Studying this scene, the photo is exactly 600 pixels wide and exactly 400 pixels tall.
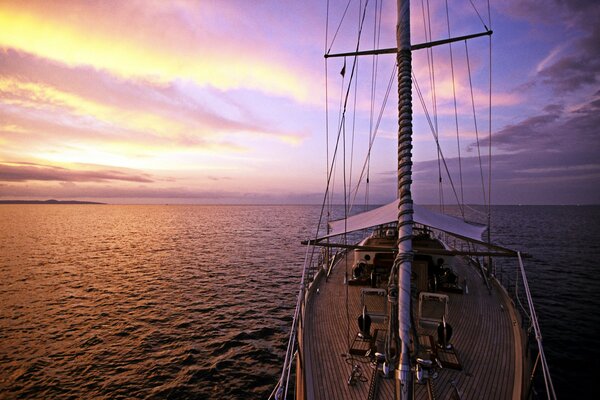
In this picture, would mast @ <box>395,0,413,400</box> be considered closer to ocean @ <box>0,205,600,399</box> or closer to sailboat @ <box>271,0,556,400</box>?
sailboat @ <box>271,0,556,400</box>

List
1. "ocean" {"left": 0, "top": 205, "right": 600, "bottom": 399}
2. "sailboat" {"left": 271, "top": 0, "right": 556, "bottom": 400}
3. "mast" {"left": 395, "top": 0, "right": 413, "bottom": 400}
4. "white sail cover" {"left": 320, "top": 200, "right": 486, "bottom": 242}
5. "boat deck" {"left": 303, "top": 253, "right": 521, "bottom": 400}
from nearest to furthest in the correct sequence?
"mast" {"left": 395, "top": 0, "right": 413, "bottom": 400}
"sailboat" {"left": 271, "top": 0, "right": 556, "bottom": 400}
"boat deck" {"left": 303, "top": 253, "right": 521, "bottom": 400}
"white sail cover" {"left": 320, "top": 200, "right": 486, "bottom": 242}
"ocean" {"left": 0, "top": 205, "right": 600, "bottom": 399}

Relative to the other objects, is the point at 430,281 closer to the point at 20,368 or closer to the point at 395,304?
the point at 395,304

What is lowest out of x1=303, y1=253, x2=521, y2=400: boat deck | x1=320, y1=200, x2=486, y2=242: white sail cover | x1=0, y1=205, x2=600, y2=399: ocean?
x1=0, y1=205, x2=600, y2=399: ocean

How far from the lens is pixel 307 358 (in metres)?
8.48

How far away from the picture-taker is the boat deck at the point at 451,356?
283 inches

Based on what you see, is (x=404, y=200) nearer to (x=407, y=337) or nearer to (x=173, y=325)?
(x=407, y=337)

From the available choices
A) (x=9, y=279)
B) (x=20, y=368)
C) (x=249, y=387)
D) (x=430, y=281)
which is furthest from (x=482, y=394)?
(x=9, y=279)

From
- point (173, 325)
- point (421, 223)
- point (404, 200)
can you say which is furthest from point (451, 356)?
point (173, 325)

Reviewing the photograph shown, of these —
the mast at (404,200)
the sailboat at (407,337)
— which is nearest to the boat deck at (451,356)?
the sailboat at (407,337)

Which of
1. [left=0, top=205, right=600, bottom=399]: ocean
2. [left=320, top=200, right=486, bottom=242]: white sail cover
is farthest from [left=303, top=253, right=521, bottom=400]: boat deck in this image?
[left=0, top=205, right=600, bottom=399]: ocean

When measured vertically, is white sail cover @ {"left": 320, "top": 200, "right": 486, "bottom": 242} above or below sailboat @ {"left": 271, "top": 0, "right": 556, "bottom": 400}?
above

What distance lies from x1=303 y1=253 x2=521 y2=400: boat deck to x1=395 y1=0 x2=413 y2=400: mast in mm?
1948

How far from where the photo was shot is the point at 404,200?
6.41m

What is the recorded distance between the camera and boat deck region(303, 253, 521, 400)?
7199 millimetres
